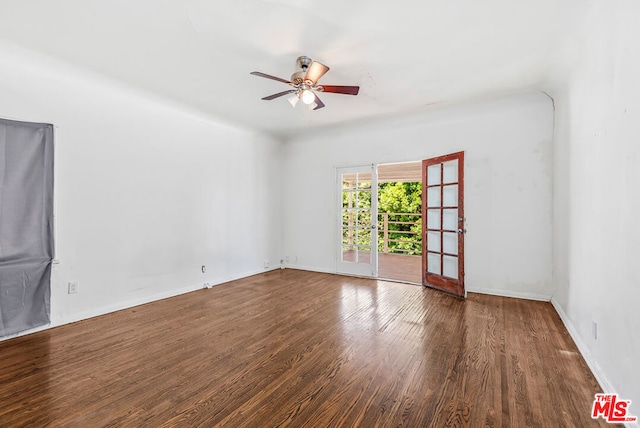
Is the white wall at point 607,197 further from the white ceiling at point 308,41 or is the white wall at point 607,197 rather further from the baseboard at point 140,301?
the baseboard at point 140,301

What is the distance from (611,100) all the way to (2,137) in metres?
5.12

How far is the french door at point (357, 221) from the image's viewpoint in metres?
5.43

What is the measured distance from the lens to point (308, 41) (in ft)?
8.55

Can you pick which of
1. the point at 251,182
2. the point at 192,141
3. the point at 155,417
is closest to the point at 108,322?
the point at 155,417

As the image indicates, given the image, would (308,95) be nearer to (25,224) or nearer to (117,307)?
(25,224)

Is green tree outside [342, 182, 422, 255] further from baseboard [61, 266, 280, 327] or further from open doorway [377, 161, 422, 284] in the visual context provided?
baseboard [61, 266, 280, 327]

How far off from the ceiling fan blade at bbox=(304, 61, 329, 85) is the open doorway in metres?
3.00

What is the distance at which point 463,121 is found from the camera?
14.9ft

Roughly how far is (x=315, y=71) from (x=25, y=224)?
10.7 ft

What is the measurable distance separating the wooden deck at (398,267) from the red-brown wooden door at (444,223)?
55 cm

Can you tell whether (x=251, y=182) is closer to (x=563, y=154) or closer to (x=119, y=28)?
(x=119, y=28)

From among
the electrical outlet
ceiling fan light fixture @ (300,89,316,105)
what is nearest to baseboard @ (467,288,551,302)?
ceiling fan light fixture @ (300,89,316,105)

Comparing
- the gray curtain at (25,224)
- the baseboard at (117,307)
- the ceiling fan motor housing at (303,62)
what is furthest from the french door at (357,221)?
the gray curtain at (25,224)

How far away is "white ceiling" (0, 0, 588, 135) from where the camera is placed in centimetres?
221
